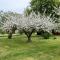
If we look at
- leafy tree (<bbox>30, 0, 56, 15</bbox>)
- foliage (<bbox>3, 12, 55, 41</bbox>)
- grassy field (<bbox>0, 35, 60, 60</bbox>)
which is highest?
leafy tree (<bbox>30, 0, 56, 15</bbox>)

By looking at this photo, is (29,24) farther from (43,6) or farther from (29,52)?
(43,6)

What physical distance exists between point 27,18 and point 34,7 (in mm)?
20398

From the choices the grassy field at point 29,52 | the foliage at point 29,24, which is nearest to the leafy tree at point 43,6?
the foliage at point 29,24

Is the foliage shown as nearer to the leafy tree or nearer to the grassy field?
the grassy field

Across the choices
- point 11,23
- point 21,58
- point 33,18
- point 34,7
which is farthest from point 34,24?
point 34,7

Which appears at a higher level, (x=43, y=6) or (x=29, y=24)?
(x=43, y=6)

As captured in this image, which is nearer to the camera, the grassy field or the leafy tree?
the grassy field

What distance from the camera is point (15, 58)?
15.7 meters

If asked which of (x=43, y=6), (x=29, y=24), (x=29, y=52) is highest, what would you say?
(x=43, y=6)

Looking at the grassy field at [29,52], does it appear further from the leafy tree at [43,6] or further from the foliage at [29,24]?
the leafy tree at [43,6]

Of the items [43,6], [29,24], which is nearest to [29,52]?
[29,24]

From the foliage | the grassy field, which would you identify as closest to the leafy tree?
the foliage

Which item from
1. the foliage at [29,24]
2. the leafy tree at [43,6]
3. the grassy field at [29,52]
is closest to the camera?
the grassy field at [29,52]

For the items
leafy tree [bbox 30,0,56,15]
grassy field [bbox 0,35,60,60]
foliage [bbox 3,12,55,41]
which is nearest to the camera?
grassy field [bbox 0,35,60,60]
